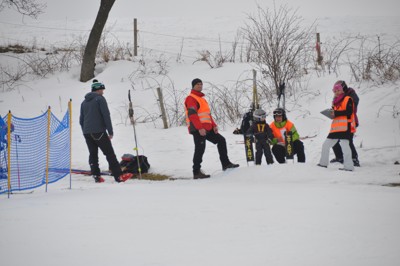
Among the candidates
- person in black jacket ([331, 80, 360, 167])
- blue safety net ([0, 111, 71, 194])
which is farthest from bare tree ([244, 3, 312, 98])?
blue safety net ([0, 111, 71, 194])

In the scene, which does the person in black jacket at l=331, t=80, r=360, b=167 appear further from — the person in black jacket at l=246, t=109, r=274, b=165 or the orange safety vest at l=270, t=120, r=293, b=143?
the person in black jacket at l=246, t=109, r=274, b=165

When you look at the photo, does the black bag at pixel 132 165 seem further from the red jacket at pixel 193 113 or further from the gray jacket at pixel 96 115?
the red jacket at pixel 193 113

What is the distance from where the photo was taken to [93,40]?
17797 millimetres

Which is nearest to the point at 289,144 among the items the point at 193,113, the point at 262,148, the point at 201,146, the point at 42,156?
the point at 262,148

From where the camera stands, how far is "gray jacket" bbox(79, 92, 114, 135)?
8484 mm

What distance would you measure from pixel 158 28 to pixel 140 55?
13.8 meters

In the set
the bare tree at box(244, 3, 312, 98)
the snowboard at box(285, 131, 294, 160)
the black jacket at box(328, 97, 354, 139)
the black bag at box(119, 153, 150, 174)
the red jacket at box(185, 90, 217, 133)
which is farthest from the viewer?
the bare tree at box(244, 3, 312, 98)

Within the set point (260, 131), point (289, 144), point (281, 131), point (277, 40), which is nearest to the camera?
point (289, 144)

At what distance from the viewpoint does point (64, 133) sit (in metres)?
8.95

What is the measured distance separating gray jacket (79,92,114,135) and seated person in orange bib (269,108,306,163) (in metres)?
3.06

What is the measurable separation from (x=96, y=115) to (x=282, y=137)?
138 inches

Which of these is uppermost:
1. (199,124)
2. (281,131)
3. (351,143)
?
(199,124)

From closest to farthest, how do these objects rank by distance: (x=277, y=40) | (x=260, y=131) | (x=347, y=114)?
(x=347, y=114)
(x=260, y=131)
(x=277, y=40)

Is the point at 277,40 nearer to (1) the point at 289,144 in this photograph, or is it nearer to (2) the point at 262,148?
(2) the point at 262,148
